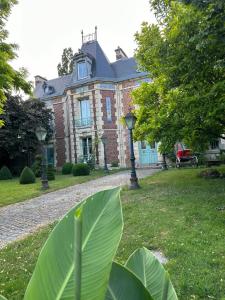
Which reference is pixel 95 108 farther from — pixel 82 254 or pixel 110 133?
pixel 82 254

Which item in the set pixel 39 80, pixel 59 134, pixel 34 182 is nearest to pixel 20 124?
pixel 59 134

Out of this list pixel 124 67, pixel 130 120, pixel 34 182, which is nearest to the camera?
pixel 130 120

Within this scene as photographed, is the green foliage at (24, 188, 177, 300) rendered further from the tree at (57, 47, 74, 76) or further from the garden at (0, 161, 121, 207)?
the tree at (57, 47, 74, 76)

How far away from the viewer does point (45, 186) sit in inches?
619

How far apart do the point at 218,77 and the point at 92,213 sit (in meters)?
11.4

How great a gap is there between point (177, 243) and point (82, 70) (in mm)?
23534

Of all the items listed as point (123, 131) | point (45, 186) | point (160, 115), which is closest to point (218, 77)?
point (160, 115)

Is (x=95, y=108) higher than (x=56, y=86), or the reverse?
(x=56, y=86)

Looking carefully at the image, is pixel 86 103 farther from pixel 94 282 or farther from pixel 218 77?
pixel 94 282

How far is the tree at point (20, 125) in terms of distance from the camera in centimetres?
2605

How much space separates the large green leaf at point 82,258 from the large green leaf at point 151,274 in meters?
0.19

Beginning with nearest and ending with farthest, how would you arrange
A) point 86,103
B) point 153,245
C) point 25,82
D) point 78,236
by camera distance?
point 78,236
point 153,245
point 25,82
point 86,103

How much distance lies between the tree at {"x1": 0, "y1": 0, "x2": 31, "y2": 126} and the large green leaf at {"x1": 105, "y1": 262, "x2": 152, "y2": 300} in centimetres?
840

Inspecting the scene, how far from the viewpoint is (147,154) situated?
84.9 feet
